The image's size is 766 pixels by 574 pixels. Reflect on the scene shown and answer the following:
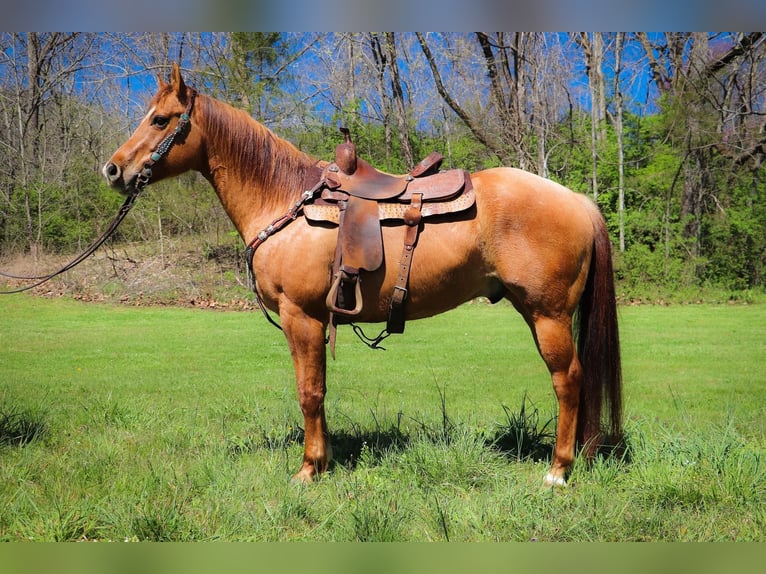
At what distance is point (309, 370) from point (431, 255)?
2.89 feet

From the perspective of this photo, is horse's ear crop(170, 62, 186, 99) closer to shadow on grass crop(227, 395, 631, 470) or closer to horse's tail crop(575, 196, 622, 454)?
shadow on grass crop(227, 395, 631, 470)

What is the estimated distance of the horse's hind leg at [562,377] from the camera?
9.02 ft

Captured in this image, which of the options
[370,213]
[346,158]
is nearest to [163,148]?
[346,158]

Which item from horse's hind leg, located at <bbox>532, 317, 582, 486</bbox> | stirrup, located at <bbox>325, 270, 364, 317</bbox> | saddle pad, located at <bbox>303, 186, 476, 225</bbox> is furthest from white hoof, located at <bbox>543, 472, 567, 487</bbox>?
saddle pad, located at <bbox>303, 186, 476, 225</bbox>

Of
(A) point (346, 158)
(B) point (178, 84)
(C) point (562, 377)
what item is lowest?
(C) point (562, 377)

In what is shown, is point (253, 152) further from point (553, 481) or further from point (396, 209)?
point (553, 481)

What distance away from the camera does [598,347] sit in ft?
9.36

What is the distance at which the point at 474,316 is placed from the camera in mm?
6598

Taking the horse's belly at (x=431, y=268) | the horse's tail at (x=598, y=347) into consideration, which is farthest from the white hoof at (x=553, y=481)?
the horse's belly at (x=431, y=268)

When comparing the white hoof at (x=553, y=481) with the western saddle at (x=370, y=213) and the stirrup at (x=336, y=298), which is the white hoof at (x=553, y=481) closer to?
the western saddle at (x=370, y=213)

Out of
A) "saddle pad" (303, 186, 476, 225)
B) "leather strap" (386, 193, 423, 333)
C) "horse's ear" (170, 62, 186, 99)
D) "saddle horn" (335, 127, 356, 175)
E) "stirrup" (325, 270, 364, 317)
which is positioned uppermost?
"horse's ear" (170, 62, 186, 99)

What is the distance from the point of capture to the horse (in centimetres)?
272

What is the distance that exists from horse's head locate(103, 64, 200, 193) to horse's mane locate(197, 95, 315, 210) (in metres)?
0.10

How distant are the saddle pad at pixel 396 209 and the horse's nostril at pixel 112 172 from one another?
0.94 m
